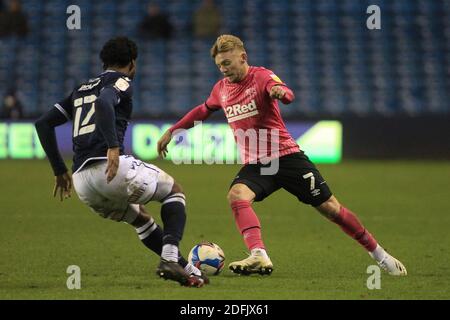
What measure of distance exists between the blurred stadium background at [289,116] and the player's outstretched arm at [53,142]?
0.69 m

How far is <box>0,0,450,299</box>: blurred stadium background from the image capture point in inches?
322

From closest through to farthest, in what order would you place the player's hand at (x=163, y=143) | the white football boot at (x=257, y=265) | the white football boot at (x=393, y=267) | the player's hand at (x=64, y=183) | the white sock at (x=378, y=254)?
the player's hand at (x=64, y=183), the white football boot at (x=257, y=265), the white football boot at (x=393, y=267), the white sock at (x=378, y=254), the player's hand at (x=163, y=143)

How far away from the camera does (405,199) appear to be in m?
13.7

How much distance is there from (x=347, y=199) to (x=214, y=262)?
6319 millimetres

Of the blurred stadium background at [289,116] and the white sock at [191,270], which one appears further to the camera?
the blurred stadium background at [289,116]

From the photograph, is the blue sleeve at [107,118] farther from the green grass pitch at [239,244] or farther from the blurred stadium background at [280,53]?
the blurred stadium background at [280,53]

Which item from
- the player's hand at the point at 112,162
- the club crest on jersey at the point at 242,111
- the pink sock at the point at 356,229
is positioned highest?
the club crest on jersey at the point at 242,111

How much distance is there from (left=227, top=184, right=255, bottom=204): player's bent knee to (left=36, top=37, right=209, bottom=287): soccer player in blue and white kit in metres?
0.68

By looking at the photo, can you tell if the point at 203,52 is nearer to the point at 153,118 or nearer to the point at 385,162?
the point at 153,118

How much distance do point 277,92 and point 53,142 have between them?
5.29ft

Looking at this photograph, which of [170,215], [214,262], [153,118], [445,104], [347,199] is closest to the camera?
[170,215]

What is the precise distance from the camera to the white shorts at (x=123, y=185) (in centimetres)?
655

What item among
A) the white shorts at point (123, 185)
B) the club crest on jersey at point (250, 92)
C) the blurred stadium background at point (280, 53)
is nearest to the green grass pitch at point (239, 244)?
the white shorts at point (123, 185)
